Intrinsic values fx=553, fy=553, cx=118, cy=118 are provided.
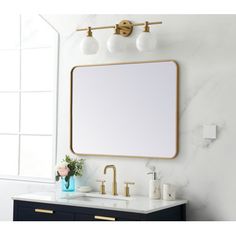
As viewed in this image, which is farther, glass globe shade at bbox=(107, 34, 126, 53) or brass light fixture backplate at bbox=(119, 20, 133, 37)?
brass light fixture backplate at bbox=(119, 20, 133, 37)

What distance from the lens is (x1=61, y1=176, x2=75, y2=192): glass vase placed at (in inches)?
167

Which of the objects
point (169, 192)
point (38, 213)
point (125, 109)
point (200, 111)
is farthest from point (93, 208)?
point (200, 111)

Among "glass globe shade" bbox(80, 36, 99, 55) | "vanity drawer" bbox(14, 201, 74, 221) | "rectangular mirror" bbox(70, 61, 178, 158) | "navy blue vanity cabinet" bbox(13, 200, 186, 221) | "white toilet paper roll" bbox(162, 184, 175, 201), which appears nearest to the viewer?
"navy blue vanity cabinet" bbox(13, 200, 186, 221)

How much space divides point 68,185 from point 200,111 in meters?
1.17

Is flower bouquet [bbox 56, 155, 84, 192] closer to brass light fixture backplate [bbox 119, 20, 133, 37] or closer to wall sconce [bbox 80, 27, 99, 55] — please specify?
wall sconce [bbox 80, 27, 99, 55]

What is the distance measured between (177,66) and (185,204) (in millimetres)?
983

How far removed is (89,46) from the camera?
411 centimetres

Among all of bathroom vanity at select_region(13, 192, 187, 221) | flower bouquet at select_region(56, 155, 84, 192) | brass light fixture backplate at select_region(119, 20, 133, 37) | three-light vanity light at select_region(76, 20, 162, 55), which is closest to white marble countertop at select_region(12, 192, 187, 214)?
bathroom vanity at select_region(13, 192, 187, 221)

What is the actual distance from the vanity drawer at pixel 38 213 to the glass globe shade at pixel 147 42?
1.27 m

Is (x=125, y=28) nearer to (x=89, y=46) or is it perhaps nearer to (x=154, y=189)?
(x=89, y=46)

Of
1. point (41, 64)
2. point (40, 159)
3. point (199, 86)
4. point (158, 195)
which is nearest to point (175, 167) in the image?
point (158, 195)

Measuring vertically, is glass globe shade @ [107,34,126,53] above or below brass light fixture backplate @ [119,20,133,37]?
below

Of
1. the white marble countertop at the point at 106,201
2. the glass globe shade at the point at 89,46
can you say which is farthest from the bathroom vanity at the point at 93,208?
the glass globe shade at the point at 89,46

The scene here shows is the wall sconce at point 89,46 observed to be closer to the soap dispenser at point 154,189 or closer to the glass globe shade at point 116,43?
the glass globe shade at point 116,43
